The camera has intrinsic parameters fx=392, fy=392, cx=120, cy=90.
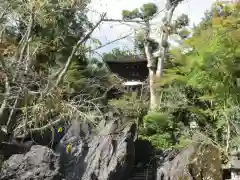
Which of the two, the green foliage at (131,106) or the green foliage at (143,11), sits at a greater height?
the green foliage at (143,11)

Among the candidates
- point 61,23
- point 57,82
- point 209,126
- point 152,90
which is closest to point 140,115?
point 152,90

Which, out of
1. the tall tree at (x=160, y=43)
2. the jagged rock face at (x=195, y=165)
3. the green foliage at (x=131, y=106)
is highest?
the tall tree at (x=160, y=43)

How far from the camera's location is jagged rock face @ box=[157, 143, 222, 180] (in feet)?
28.7

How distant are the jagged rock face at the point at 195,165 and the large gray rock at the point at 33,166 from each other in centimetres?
261

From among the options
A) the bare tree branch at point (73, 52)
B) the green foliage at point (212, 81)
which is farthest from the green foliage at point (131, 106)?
the bare tree branch at point (73, 52)

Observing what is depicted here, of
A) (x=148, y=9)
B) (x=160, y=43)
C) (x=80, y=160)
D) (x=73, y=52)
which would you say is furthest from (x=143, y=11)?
(x=73, y=52)

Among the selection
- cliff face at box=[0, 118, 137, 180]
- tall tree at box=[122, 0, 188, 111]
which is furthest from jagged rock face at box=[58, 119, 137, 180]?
tall tree at box=[122, 0, 188, 111]

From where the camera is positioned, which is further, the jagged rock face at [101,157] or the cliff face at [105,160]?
the jagged rock face at [101,157]

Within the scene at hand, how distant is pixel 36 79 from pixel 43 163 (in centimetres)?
475

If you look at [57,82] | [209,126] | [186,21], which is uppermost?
[186,21]

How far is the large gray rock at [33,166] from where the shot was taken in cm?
827

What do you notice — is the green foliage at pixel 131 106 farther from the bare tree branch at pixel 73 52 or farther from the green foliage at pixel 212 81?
the bare tree branch at pixel 73 52

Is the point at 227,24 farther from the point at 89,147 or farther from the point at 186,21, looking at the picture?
the point at 186,21

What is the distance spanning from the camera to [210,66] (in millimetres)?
10570
